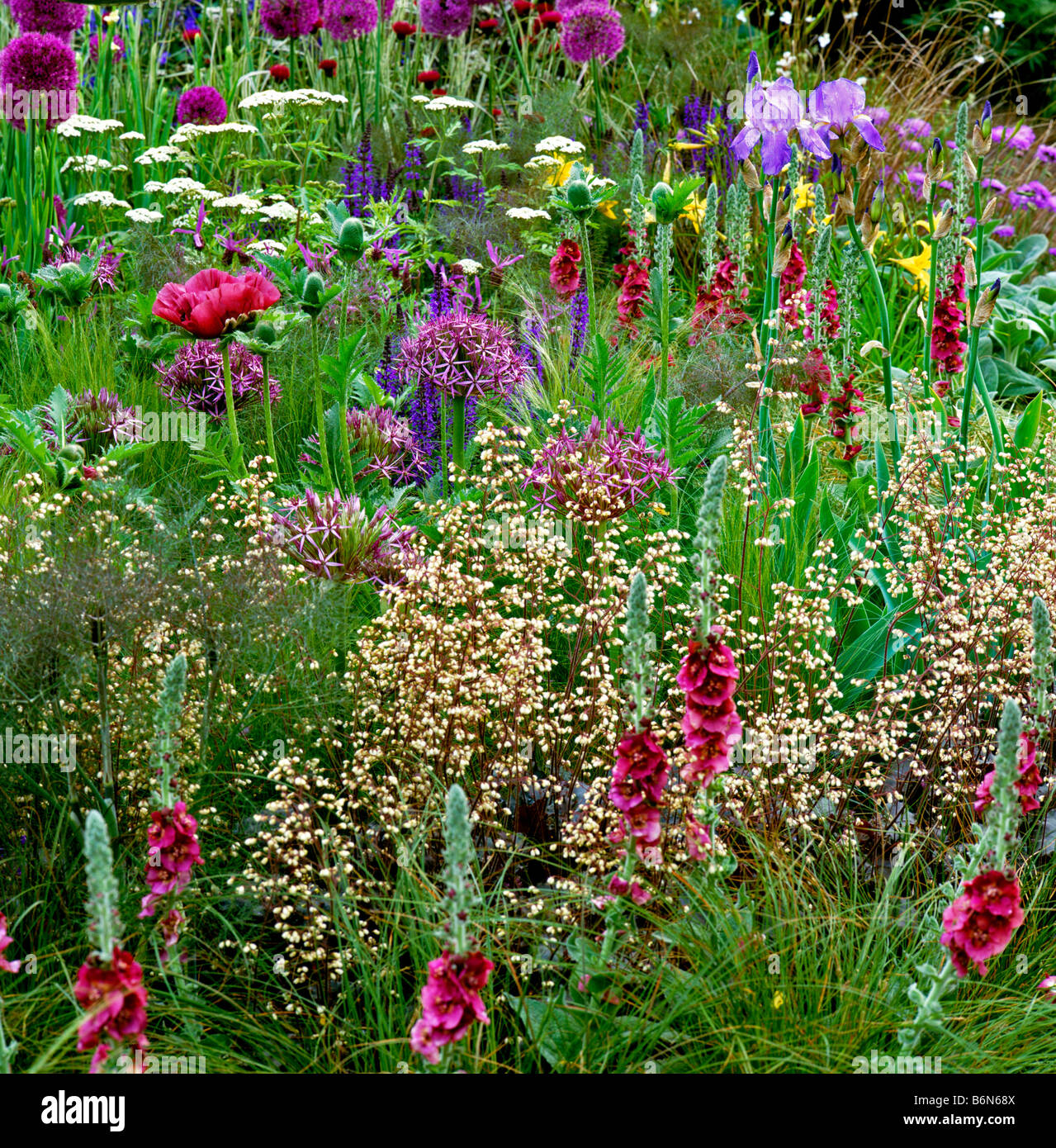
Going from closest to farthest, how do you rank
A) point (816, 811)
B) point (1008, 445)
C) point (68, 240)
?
point (816, 811) → point (1008, 445) → point (68, 240)

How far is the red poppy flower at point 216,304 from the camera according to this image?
9.37 ft

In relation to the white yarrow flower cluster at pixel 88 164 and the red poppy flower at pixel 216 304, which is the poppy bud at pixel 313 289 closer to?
the red poppy flower at pixel 216 304

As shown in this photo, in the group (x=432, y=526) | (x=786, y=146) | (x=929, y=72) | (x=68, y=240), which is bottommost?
(x=432, y=526)

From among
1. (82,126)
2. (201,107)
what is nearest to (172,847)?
(82,126)

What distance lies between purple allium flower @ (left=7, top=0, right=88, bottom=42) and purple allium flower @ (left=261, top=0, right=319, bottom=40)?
1.41 metres

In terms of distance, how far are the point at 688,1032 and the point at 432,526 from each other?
61.9 inches

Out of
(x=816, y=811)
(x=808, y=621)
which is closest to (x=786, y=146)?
(x=808, y=621)

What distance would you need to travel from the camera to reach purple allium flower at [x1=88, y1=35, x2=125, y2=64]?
6391 mm

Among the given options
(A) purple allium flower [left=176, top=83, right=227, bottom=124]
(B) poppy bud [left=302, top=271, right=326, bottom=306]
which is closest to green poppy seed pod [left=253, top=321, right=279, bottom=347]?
(B) poppy bud [left=302, top=271, right=326, bottom=306]

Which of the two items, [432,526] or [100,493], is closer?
[100,493]
